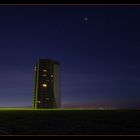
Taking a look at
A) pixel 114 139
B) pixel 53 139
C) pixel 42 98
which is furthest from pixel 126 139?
pixel 42 98

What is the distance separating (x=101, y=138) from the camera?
3871 mm

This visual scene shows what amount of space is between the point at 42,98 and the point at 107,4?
60211 mm

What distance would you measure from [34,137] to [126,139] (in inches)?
42.8

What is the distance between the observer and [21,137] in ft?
12.7
